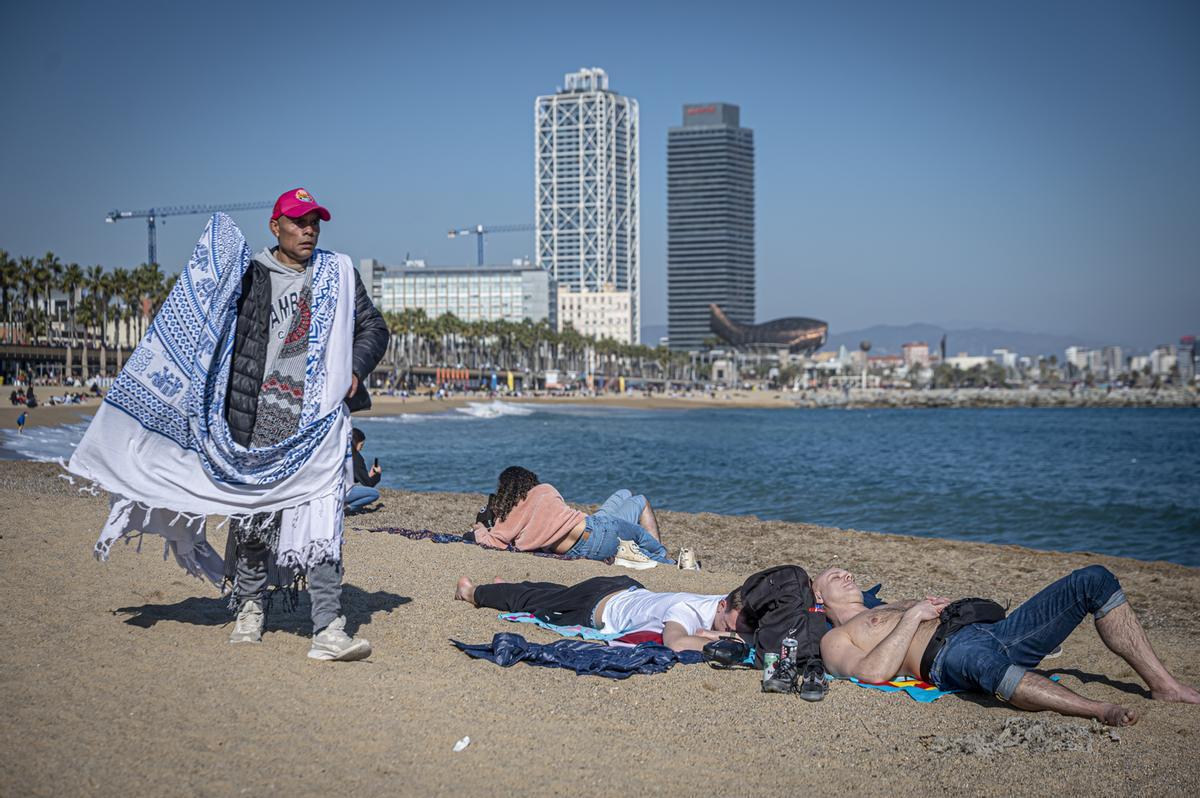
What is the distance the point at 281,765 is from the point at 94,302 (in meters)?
87.8

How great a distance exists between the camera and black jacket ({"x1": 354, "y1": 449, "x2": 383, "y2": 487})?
Answer: 12203 mm

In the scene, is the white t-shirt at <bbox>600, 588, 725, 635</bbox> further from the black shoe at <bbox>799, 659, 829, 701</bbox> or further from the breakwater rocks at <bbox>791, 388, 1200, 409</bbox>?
the breakwater rocks at <bbox>791, 388, 1200, 409</bbox>

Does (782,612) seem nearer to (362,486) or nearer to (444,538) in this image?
(444,538)

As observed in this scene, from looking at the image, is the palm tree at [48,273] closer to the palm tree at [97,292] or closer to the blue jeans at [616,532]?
the palm tree at [97,292]

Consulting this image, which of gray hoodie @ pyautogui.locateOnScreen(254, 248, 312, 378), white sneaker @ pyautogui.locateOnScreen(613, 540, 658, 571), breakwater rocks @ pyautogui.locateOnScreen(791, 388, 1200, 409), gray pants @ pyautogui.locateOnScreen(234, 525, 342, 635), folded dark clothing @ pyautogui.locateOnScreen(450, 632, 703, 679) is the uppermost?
gray hoodie @ pyautogui.locateOnScreen(254, 248, 312, 378)

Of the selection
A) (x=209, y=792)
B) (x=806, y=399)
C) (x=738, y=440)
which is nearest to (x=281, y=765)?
(x=209, y=792)

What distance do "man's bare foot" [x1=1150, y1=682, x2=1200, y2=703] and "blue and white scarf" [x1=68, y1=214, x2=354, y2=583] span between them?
4.35 metres

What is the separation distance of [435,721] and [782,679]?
188 centimetres

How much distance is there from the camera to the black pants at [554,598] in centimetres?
686

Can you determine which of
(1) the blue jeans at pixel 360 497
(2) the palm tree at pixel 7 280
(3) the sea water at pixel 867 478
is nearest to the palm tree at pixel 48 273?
(2) the palm tree at pixel 7 280

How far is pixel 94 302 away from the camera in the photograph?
3233 inches

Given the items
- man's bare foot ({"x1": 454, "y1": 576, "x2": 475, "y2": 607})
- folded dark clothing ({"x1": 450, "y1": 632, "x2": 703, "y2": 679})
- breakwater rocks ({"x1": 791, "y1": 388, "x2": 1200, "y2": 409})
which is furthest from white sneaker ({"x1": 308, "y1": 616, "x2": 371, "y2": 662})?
breakwater rocks ({"x1": 791, "y1": 388, "x2": 1200, "y2": 409})

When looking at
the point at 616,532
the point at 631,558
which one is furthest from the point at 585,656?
the point at 616,532

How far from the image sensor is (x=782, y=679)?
541cm
